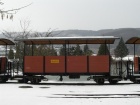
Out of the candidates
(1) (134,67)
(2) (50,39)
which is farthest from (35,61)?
(1) (134,67)

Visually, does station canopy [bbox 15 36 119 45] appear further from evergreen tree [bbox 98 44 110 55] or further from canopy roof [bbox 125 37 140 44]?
canopy roof [bbox 125 37 140 44]

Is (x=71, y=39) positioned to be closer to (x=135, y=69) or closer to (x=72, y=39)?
(x=72, y=39)

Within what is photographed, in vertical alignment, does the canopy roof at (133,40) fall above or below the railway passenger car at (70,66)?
above

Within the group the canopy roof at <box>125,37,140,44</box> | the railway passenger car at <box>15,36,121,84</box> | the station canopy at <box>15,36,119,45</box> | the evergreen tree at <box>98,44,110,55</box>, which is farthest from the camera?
the evergreen tree at <box>98,44,110,55</box>

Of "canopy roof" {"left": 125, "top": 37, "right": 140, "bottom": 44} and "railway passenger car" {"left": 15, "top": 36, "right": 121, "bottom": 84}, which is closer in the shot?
"railway passenger car" {"left": 15, "top": 36, "right": 121, "bottom": 84}

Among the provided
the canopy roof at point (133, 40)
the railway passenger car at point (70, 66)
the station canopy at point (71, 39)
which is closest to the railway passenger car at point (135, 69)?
the canopy roof at point (133, 40)

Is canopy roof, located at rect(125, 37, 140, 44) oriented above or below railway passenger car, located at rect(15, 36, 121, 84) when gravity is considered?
above

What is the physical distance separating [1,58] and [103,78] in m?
7.61

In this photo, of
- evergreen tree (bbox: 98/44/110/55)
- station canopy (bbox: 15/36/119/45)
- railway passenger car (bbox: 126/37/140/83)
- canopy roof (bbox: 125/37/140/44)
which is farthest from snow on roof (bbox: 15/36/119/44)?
railway passenger car (bbox: 126/37/140/83)

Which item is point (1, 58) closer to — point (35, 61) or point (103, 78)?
point (35, 61)

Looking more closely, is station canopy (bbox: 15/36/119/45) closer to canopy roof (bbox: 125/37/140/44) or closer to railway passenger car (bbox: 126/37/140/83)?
canopy roof (bbox: 125/37/140/44)

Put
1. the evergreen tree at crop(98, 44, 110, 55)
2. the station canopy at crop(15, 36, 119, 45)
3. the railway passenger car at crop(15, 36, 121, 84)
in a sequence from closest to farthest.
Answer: the station canopy at crop(15, 36, 119, 45) < the railway passenger car at crop(15, 36, 121, 84) < the evergreen tree at crop(98, 44, 110, 55)

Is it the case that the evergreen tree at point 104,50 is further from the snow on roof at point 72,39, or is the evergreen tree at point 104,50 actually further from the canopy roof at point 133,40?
the canopy roof at point 133,40

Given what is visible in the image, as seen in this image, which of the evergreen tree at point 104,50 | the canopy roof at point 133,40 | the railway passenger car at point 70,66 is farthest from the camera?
the evergreen tree at point 104,50
